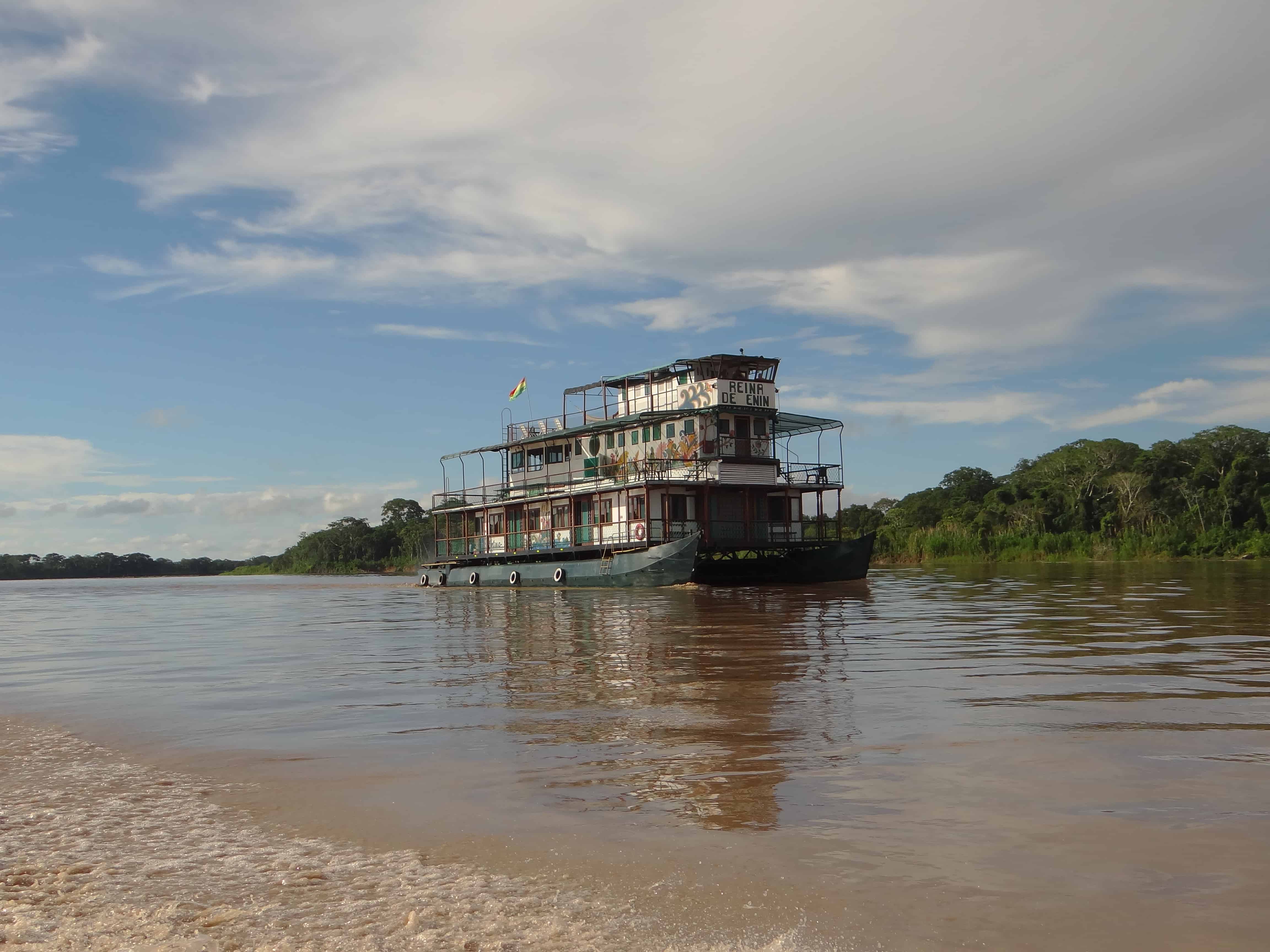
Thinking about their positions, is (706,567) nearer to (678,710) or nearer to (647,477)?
(647,477)

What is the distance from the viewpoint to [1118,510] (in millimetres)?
62094

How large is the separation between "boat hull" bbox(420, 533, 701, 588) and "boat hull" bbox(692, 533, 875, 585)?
75.4 inches

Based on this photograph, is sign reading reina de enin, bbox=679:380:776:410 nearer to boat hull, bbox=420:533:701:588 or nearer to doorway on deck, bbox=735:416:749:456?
doorway on deck, bbox=735:416:749:456

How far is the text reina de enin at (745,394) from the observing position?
1334 inches

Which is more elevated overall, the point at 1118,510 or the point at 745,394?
the point at 745,394

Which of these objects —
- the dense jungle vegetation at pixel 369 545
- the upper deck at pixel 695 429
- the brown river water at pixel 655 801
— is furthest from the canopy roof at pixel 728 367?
the dense jungle vegetation at pixel 369 545

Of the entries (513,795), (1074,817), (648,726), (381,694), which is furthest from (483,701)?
(1074,817)

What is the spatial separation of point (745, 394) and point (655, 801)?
29406 millimetres

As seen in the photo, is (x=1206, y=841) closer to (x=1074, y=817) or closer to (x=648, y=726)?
(x=1074, y=817)

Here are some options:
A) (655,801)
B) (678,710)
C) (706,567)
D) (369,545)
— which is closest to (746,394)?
(706,567)

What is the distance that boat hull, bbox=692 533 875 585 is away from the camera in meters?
33.6

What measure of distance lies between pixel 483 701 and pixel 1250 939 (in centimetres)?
663

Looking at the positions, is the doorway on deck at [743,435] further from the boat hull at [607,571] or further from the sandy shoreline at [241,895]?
the sandy shoreline at [241,895]

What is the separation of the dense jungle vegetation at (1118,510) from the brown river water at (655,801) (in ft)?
143
